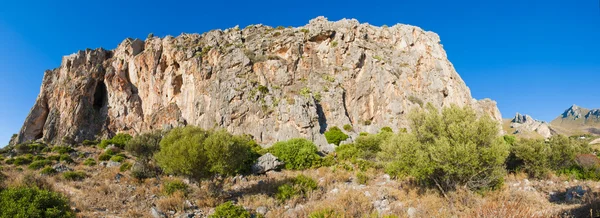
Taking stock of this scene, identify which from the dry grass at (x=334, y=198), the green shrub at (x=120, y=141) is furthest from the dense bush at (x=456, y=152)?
the green shrub at (x=120, y=141)

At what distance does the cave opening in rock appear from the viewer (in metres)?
49.7

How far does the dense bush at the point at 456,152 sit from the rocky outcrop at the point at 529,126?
59.4m

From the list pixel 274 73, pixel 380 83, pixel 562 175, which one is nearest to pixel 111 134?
pixel 274 73

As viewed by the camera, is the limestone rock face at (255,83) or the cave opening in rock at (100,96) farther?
the cave opening in rock at (100,96)

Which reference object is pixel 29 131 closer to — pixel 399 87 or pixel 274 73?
pixel 274 73

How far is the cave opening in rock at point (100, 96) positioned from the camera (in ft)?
163

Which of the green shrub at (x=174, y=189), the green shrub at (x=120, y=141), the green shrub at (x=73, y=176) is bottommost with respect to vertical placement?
the green shrub at (x=174, y=189)

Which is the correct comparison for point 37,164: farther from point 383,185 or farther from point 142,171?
point 383,185

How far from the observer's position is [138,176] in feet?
57.0

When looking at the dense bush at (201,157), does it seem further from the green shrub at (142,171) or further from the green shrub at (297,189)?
the green shrub at (142,171)

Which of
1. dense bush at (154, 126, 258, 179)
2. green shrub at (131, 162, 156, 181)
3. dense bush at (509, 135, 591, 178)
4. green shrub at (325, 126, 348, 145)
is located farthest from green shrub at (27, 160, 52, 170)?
dense bush at (509, 135, 591, 178)

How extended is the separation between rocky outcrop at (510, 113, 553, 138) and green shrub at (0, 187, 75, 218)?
71951 millimetres

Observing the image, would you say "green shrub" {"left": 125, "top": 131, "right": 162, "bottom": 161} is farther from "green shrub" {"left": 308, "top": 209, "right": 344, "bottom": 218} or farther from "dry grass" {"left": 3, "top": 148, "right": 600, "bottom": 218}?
"green shrub" {"left": 308, "top": 209, "right": 344, "bottom": 218}

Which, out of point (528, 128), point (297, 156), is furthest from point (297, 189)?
point (528, 128)
